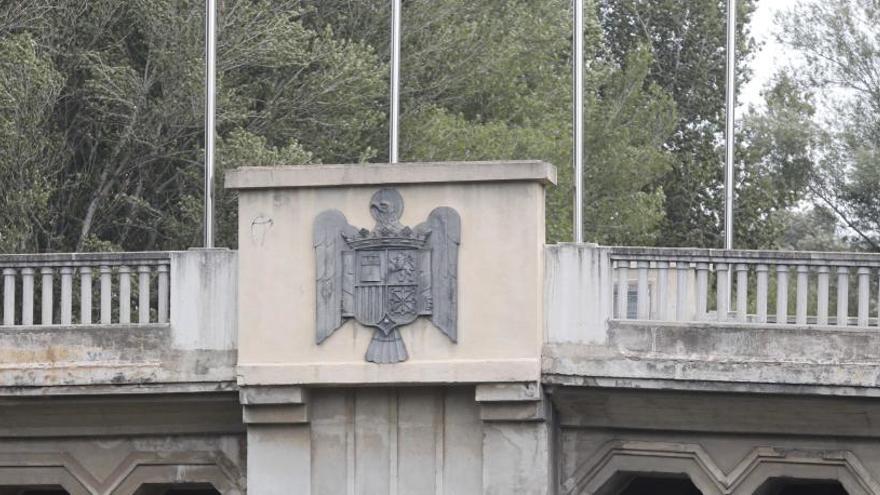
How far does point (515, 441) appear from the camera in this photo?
18.9m

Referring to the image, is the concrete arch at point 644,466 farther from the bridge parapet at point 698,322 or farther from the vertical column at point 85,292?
the vertical column at point 85,292

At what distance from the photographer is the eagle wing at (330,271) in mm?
18859

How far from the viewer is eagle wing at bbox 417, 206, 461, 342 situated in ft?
61.1

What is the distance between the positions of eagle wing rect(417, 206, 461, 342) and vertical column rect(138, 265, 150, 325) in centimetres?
246

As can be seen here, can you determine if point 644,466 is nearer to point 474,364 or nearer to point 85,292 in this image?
point 474,364

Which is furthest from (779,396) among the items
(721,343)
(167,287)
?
(167,287)

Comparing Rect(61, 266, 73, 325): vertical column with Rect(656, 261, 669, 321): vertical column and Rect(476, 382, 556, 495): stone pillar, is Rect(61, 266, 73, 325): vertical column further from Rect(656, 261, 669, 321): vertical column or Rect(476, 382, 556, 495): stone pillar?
Rect(656, 261, 669, 321): vertical column

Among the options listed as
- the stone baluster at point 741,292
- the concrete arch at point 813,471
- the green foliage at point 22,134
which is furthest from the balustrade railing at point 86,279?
the green foliage at point 22,134

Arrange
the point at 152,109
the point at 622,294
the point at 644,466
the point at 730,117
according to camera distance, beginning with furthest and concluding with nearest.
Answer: the point at 152,109 < the point at 730,117 < the point at 644,466 < the point at 622,294

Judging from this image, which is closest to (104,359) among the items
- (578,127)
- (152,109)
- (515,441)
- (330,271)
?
(330,271)

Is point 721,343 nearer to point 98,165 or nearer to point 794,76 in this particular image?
point 98,165

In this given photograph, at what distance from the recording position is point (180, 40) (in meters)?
33.2

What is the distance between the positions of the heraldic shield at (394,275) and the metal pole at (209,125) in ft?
7.22

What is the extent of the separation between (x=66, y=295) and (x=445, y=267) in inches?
131
